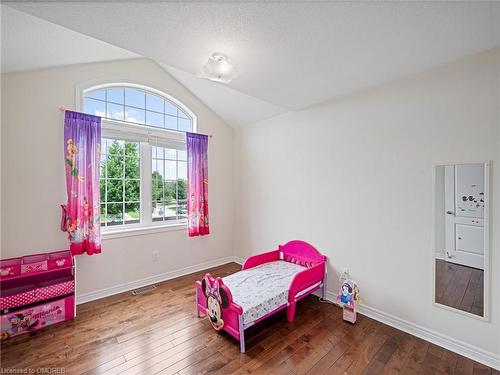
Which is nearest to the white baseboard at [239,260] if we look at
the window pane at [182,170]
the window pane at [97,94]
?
the window pane at [182,170]

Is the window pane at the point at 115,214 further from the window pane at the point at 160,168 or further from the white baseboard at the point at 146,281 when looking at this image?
the white baseboard at the point at 146,281

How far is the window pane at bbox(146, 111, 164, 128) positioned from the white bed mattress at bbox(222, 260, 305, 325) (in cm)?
238

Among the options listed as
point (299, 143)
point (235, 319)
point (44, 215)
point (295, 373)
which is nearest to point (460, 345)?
point (295, 373)

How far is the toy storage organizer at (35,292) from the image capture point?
2.04 meters

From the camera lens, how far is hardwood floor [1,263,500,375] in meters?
1.72

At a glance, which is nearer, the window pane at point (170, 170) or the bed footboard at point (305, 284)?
the bed footboard at point (305, 284)

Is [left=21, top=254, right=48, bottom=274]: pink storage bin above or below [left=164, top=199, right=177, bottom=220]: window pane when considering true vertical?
below

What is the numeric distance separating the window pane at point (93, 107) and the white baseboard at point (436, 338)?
3.85 meters

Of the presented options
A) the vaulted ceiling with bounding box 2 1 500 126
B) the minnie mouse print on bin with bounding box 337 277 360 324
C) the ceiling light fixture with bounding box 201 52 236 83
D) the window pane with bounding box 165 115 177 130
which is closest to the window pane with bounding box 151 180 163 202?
the window pane with bounding box 165 115 177 130

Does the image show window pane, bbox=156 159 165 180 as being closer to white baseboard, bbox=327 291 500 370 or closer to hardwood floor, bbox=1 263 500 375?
hardwood floor, bbox=1 263 500 375

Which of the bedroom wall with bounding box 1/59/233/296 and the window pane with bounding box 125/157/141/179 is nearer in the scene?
the bedroom wall with bounding box 1/59/233/296

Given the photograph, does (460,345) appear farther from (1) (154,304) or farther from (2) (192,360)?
(1) (154,304)

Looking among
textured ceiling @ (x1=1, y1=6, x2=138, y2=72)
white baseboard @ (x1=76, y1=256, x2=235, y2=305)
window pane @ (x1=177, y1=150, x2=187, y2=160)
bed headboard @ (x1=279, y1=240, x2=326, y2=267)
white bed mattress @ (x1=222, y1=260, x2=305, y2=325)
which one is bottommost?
white baseboard @ (x1=76, y1=256, x2=235, y2=305)

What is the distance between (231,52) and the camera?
5.83ft
